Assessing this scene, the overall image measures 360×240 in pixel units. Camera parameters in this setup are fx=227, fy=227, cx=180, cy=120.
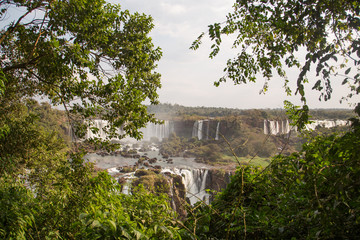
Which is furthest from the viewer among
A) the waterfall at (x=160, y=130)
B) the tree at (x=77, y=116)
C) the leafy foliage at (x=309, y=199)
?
the waterfall at (x=160, y=130)

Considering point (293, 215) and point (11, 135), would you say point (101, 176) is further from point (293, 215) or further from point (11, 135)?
point (11, 135)

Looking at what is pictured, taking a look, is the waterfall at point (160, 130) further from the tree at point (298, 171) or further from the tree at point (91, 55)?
the tree at point (298, 171)

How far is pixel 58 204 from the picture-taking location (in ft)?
8.18

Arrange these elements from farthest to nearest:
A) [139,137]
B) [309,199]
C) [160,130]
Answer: [160,130], [139,137], [309,199]

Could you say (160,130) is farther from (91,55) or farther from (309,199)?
(309,199)

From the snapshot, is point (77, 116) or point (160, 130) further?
point (160, 130)

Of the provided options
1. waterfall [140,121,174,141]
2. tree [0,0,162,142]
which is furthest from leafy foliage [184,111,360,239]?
waterfall [140,121,174,141]

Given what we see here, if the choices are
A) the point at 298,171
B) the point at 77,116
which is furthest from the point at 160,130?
the point at 298,171

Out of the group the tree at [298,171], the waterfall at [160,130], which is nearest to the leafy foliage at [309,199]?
the tree at [298,171]

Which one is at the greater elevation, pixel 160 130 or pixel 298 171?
pixel 298 171

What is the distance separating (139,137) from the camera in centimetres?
383

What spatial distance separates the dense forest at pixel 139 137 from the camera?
1393 millimetres

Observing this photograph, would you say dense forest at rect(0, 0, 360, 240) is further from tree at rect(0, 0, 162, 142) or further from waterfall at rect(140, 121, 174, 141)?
waterfall at rect(140, 121, 174, 141)

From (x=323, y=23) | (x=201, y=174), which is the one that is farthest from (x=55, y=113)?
(x=323, y=23)
